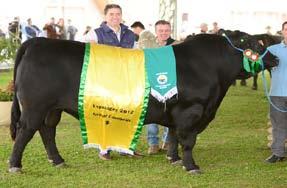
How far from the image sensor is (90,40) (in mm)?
7539

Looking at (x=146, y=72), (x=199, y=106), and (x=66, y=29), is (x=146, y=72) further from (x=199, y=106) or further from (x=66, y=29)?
(x=66, y=29)

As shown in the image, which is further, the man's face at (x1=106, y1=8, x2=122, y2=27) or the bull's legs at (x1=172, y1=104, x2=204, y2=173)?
the man's face at (x1=106, y1=8, x2=122, y2=27)

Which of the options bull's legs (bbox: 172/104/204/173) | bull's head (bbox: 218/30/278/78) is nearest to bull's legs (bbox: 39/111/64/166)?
bull's legs (bbox: 172/104/204/173)

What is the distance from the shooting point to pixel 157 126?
8.07 metres

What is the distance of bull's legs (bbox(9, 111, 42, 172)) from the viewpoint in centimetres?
657

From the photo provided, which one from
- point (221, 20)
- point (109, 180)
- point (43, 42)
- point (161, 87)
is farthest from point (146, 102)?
point (221, 20)

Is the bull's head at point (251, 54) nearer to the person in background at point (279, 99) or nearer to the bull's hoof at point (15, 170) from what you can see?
the person in background at point (279, 99)

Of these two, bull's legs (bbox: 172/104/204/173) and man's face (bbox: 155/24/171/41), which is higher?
man's face (bbox: 155/24/171/41)

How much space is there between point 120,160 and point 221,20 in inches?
1345

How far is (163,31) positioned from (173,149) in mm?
1550

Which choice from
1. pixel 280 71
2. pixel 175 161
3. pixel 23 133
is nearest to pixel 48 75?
pixel 23 133

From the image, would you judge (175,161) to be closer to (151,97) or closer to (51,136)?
(151,97)

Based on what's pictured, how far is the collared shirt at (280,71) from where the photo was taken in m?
7.18

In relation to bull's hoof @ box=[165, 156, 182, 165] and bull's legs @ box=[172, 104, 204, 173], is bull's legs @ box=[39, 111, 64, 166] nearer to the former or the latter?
bull's hoof @ box=[165, 156, 182, 165]
